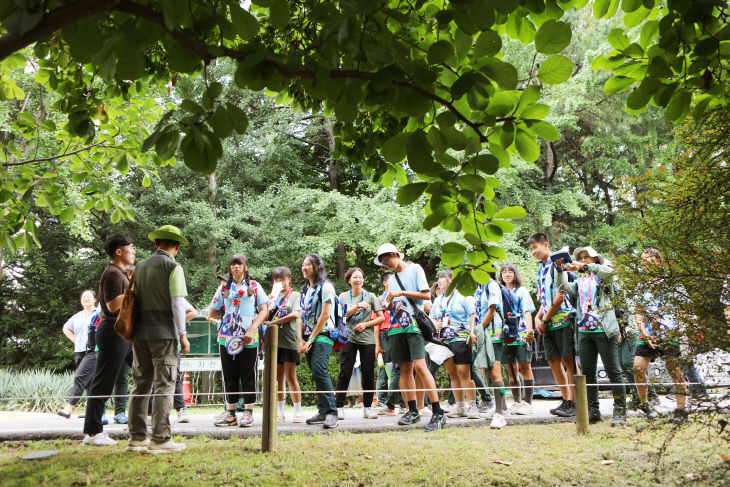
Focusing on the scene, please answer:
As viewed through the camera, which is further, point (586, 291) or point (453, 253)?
point (586, 291)

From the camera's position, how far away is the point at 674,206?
408 cm

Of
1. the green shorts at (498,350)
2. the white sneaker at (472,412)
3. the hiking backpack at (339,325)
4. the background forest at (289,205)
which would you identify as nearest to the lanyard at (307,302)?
the hiking backpack at (339,325)

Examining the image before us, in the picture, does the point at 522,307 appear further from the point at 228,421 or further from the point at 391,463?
the point at 228,421

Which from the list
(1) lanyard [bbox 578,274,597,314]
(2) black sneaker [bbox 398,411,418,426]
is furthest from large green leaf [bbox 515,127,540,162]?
(2) black sneaker [bbox 398,411,418,426]

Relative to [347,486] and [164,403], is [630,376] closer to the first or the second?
[347,486]

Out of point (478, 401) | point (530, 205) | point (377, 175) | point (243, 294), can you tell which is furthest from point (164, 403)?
point (530, 205)

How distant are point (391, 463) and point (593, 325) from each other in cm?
310

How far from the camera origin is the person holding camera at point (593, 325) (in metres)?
6.06

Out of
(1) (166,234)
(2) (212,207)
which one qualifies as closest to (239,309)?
(1) (166,234)

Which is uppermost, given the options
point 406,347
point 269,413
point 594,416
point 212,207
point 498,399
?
point 212,207

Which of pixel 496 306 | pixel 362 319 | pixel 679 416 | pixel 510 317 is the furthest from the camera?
pixel 362 319

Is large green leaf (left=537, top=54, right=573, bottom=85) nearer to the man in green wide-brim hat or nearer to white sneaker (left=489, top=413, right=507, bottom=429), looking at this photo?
the man in green wide-brim hat

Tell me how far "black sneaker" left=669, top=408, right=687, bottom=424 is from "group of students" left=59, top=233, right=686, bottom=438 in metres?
2.36

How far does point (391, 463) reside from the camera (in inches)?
183
